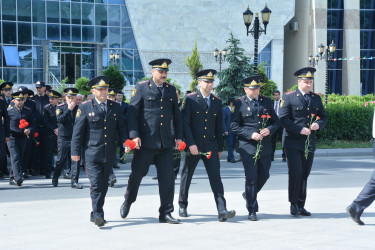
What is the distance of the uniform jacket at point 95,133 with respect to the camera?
27.6ft

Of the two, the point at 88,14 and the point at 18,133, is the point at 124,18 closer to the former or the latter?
the point at 88,14

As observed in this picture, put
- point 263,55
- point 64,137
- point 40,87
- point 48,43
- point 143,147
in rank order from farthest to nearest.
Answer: point 263,55, point 48,43, point 40,87, point 64,137, point 143,147

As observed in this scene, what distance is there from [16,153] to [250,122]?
6.16 m

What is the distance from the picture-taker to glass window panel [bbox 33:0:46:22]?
45250mm

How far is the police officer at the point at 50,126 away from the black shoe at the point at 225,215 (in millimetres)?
7036

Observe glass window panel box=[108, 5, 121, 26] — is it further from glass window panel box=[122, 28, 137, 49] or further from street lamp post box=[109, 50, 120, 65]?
street lamp post box=[109, 50, 120, 65]

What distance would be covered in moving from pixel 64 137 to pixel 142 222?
4.95 m

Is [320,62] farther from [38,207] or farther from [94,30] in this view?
[38,207]

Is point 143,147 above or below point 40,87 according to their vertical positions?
below

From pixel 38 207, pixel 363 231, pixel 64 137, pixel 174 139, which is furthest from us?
pixel 64 137

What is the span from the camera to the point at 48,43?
45.2 meters

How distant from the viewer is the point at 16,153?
13.0 m

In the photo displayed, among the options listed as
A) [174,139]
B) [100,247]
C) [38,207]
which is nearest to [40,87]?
[38,207]

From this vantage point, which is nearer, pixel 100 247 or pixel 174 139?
pixel 100 247
